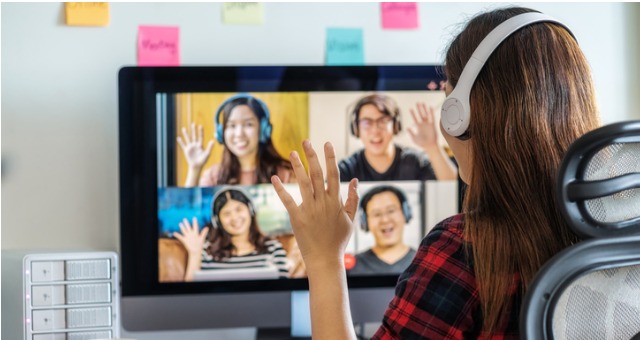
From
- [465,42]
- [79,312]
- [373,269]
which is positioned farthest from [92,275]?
[465,42]

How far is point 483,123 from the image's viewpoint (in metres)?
0.86

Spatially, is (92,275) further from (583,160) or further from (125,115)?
(583,160)

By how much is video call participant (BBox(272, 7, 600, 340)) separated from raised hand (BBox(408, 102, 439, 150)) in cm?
64

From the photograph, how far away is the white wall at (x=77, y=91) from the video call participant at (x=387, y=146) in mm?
233

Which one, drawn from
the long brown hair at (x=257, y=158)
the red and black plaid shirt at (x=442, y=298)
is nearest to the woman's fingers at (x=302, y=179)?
the red and black plaid shirt at (x=442, y=298)

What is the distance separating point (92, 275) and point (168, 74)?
1.31 ft

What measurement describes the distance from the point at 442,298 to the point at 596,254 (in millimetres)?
182

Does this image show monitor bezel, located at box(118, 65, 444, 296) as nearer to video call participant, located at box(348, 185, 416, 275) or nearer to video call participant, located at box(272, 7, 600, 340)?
video call participant, located at box(348, 185, 416, 275)

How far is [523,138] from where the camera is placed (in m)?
0.83

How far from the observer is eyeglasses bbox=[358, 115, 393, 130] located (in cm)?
156

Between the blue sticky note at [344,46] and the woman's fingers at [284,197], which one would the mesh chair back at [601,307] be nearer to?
the woman's fingers at [284,197]

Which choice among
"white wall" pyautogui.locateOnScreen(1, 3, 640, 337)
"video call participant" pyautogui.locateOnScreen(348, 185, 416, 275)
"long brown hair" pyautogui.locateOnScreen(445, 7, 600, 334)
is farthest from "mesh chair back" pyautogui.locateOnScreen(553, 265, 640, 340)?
"white wall" pyautogui.locateOnScreen(1, 3, 640, 337)

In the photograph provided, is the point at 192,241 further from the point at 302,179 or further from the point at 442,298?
the point at 442,298

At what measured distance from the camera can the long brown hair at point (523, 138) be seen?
2.58ft
